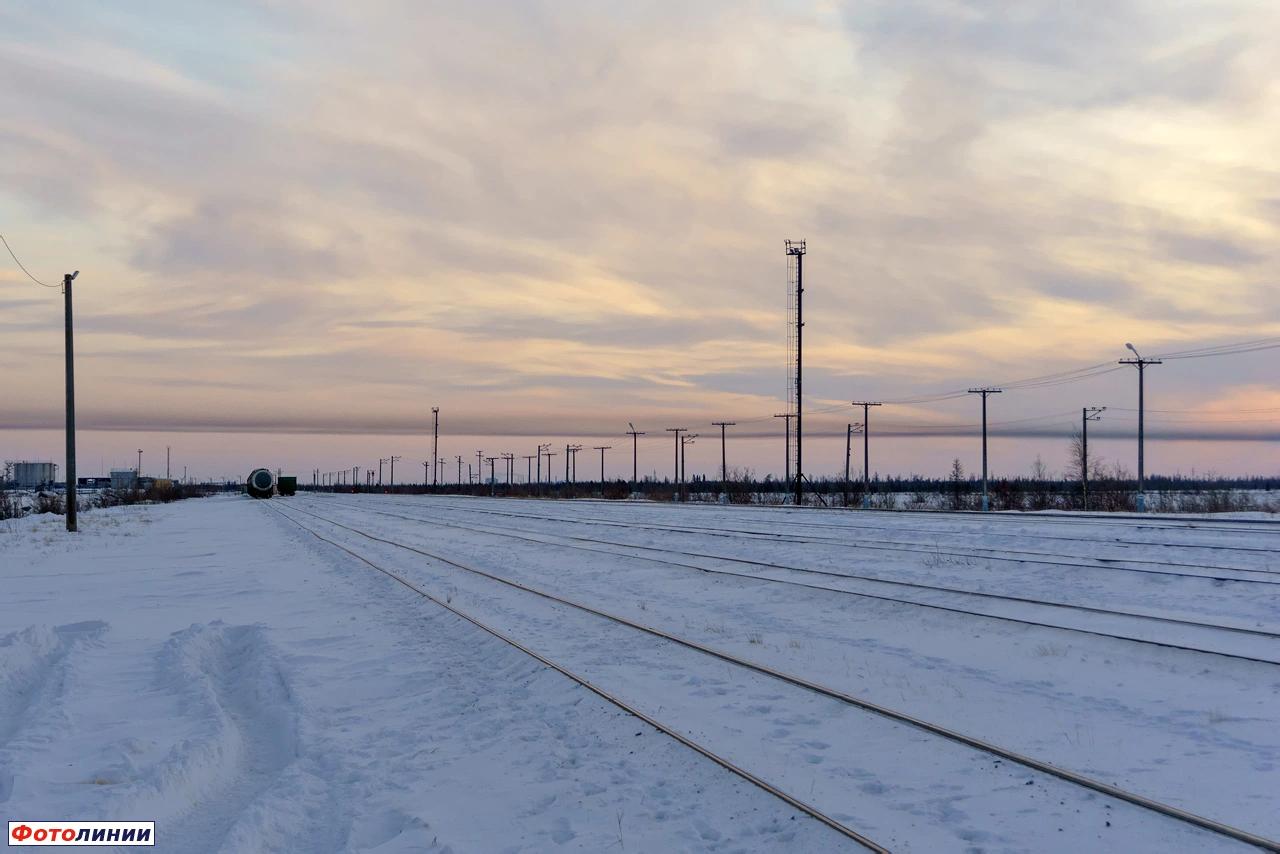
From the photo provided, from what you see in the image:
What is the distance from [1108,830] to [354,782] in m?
5.22

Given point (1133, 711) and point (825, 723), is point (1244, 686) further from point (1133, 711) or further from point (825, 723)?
point (825, 723)

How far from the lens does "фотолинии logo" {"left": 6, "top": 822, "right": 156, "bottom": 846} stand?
19.5ft

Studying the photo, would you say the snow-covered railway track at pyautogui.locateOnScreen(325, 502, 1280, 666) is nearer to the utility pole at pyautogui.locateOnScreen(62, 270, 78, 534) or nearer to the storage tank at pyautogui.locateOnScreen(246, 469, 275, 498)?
the utility pole at pyautogui.locateOnScreen(62, 270, 78, 534)

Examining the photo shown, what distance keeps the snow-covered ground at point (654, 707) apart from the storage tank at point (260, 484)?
3537 inches

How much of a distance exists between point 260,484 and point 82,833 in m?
106

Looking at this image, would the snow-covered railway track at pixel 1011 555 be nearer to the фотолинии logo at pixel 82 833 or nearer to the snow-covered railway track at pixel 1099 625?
the snow-covered railway track at pixel 1099 625

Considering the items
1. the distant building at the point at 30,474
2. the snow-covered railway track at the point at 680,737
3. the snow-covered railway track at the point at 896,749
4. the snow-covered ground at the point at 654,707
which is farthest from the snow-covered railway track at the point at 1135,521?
the distant building at the point at 30,474

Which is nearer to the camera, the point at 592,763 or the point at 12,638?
the point at 592,763

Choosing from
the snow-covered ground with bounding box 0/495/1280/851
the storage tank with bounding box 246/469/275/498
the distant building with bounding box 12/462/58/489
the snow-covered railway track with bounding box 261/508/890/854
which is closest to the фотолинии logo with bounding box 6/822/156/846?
the snow-covered ground with bounding box 0/495/1280/851

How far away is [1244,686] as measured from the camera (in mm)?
9422

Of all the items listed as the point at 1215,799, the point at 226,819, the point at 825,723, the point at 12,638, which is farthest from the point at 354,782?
the point at 12,638

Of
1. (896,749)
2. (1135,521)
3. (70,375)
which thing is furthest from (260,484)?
(896,749)

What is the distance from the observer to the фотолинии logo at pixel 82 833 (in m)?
5.93

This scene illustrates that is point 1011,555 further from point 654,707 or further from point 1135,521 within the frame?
point 654,707
